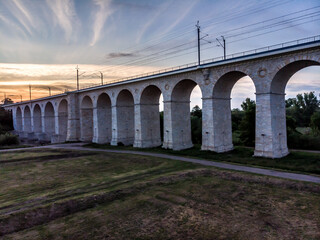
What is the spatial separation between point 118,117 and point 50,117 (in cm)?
3266

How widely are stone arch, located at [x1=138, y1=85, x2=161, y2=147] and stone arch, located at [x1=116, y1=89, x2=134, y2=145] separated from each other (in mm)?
5237

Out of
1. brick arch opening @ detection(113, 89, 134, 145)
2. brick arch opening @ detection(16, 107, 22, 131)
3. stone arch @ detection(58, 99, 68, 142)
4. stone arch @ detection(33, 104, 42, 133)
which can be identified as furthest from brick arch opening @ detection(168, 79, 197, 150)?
brick arch opening @ detection(16, 107, 22, 131)

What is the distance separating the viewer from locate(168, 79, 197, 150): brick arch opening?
97.1 feet

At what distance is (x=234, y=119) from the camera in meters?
53.7

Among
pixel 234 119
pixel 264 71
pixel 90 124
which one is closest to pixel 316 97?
pixel 234 119

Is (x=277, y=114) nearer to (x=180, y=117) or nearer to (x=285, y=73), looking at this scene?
(x=285, y=73)

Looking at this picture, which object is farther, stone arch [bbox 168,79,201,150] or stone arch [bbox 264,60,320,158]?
stone arch [bbox 168,79,201,150]

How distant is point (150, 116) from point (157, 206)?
2369 centimetres

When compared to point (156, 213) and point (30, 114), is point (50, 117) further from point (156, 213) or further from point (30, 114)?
point (156, 213)

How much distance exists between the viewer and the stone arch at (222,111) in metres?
25.4

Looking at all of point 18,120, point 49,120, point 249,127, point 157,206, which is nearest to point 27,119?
point 18,120

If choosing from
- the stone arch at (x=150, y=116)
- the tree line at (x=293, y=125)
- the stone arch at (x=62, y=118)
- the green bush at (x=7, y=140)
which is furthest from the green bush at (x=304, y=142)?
the green bush at (x=7, y=140)

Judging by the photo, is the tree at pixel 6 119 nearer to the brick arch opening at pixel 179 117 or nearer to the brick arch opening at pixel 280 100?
the brick arch opening at pixel 179 117

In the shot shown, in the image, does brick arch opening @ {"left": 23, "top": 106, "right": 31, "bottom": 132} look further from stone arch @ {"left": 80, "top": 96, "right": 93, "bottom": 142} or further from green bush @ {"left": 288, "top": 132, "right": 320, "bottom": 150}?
green bush @ {"left": 288, "top": 132, "right": 320, "bottom": 150}
